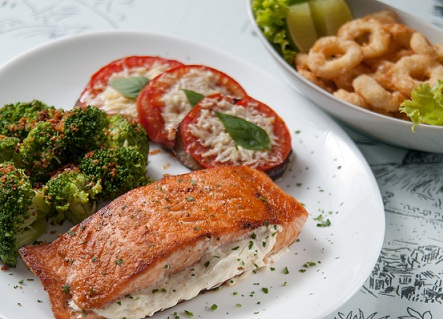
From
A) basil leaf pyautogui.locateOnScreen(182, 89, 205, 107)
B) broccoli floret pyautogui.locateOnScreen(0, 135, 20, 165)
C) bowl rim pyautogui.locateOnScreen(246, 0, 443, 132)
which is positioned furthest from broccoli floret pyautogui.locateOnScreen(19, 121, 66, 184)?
bowl rim pyautogui.locateOnScreen(246, 0, 443, 132)

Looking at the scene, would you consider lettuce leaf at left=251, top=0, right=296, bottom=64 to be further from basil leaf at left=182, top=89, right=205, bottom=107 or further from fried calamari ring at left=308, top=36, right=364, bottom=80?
basil leaf at left=182, top=89, right=205, bottom=107

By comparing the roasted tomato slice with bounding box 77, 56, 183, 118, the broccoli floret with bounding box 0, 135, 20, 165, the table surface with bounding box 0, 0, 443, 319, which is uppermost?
the broccoli floret with bounding box 0, 135, 20, 165

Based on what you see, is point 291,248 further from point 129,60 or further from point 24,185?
point 129,60

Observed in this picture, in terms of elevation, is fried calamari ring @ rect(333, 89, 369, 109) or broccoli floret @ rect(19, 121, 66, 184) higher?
broccoli floret @ rect(19, 121, 66, 184)

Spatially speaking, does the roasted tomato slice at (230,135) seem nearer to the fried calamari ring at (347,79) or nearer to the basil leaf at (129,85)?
the basil leaf at (129,85)

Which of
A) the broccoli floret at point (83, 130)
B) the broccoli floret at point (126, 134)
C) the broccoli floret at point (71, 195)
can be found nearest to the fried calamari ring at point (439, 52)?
the broccoli floret at point (126, 134)

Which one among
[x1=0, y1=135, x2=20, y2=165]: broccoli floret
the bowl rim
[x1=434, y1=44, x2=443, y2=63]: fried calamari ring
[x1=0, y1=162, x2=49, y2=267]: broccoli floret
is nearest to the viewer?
[x1=0, y1=162, x2=49, y2=267]: broccoli floret

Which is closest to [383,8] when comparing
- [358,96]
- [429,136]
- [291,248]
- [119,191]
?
[358,96]

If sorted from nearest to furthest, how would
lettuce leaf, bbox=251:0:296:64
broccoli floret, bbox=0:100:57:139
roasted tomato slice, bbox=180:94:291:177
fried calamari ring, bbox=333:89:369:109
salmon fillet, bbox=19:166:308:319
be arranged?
1. salmon fillet, bbox=19:166:308:319
2. broccoli floret, bbox=0:100:57:139
3. roasted tomato slice, bbox=180:94:291:177
4. fried calamari ring, bbox=333:89:369:109
5. lettuce leaf, bbox=251:0:296:64
